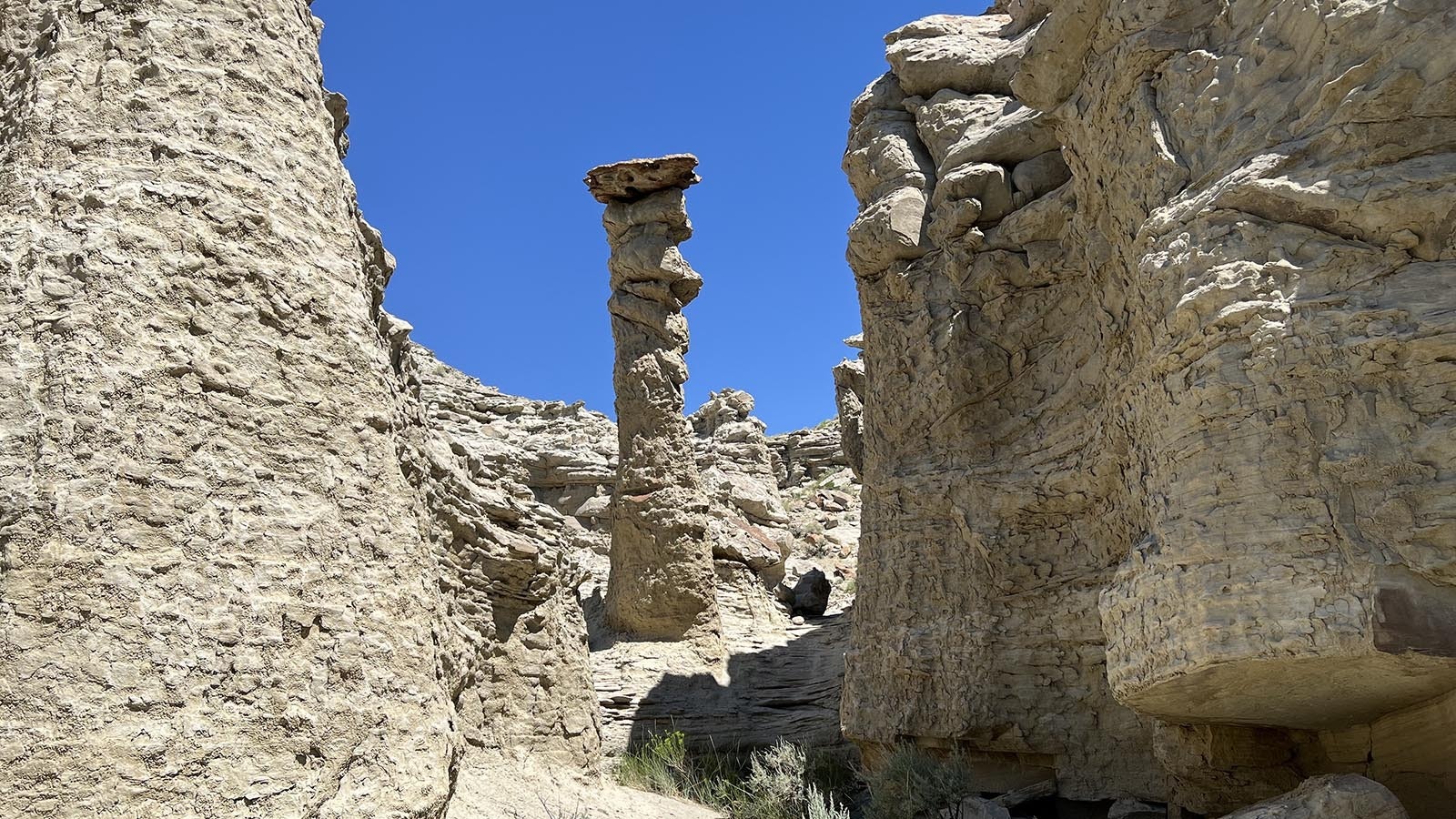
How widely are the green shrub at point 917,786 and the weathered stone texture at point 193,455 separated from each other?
588 cm

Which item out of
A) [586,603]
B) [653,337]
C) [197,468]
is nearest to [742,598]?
[586,603]

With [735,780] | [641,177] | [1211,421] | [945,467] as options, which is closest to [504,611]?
[945,467]

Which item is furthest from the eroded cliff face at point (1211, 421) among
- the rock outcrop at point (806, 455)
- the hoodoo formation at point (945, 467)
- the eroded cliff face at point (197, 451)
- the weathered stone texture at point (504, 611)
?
the rock outcrop at point (806, 455)

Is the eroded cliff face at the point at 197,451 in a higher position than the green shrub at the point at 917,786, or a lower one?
higher

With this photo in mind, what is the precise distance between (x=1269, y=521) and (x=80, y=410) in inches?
194

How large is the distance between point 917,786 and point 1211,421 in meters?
5.08

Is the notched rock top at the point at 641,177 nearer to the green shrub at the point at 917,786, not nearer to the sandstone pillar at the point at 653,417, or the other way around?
the sandstone pillar at the point at 653,417

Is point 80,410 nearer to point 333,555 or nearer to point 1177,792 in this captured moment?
point 333,555

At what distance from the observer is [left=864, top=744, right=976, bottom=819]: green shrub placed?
934 cm

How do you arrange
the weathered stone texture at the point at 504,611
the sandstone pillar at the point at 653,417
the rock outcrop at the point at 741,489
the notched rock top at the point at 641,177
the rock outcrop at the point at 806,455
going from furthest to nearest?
1. the rock outcrop at the point at 806,455
2. the rock outcrop at the point at 741,489
3. the notched rock top at the point at 641,177
4. the sandstone pillar at the point at 653,417
5. the weathered stone texture at the point at 504,611

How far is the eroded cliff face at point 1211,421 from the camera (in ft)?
16.5

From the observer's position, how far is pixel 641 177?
1761cm

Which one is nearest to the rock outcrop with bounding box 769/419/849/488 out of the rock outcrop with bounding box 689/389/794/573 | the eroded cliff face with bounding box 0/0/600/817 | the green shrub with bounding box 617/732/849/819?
the rock outcrop with bounding box 689/389/794/573

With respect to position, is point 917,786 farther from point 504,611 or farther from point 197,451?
point 197,451
